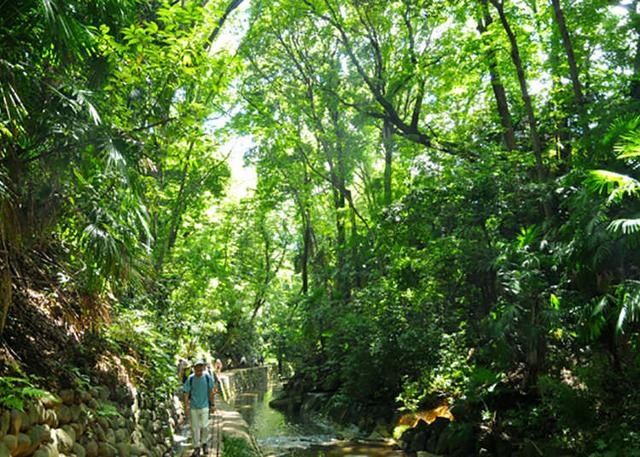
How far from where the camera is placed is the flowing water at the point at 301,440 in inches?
433

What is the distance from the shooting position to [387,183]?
16062 mm

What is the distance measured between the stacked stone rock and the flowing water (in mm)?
3951

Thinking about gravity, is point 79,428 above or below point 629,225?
below

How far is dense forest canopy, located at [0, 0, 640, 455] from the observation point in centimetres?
511

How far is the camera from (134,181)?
18.8 feet

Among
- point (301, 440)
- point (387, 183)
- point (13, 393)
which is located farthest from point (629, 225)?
point (387, 183)

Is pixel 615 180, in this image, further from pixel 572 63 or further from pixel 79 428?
pixel 79 428

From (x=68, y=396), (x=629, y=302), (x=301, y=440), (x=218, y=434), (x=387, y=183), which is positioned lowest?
(x=301, y=440)

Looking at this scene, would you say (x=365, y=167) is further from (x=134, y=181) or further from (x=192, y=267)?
(x=134, y=181)

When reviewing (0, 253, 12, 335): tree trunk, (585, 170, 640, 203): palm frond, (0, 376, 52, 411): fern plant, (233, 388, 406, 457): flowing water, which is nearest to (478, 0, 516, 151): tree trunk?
(585, 170, 640, 203): palm frond

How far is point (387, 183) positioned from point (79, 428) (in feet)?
39.7

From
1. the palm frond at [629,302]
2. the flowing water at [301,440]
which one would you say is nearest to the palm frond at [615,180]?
the palm frond at [629,302]

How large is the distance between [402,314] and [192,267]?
30.1 ft

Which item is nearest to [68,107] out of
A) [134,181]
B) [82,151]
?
[82,151]
